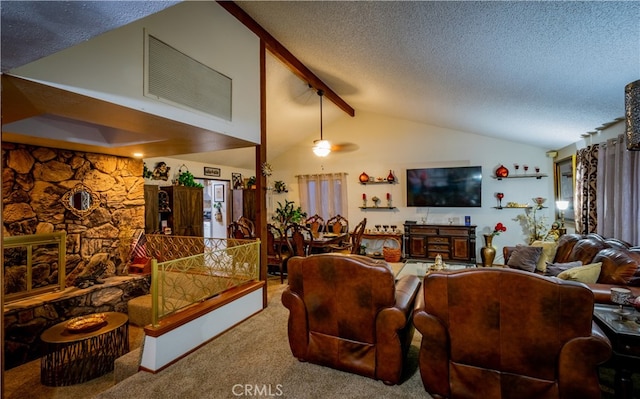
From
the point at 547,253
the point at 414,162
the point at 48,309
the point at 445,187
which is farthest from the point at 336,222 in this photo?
the point at 48,309

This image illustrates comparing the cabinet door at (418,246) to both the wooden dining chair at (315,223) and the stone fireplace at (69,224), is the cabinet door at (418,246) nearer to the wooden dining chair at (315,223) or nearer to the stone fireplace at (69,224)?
the wooden dining chair at (315,223)

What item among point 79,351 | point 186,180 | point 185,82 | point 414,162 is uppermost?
point 185,82

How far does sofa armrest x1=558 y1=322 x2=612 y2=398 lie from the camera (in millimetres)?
1562

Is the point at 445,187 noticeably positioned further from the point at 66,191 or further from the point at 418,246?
the point at 66,191

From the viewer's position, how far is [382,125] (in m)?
6.80

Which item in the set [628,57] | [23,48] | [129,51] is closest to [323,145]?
[129,51]

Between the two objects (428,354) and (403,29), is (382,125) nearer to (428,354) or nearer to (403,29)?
(403,29)

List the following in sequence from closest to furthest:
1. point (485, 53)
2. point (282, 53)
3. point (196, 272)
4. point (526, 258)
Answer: point (485, 53) < point (196, 272) < point (526, 258) < point (282, 53)

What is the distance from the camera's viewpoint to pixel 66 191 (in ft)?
12.8

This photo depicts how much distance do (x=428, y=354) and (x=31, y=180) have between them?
470cm

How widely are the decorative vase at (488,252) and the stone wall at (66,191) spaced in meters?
6.22

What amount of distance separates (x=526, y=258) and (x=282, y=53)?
4.32 meters

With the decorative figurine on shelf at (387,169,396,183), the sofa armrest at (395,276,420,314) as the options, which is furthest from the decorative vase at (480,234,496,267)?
the sofa armrest at (395,276,420,314)

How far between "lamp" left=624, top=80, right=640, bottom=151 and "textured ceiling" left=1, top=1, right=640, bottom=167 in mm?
478
